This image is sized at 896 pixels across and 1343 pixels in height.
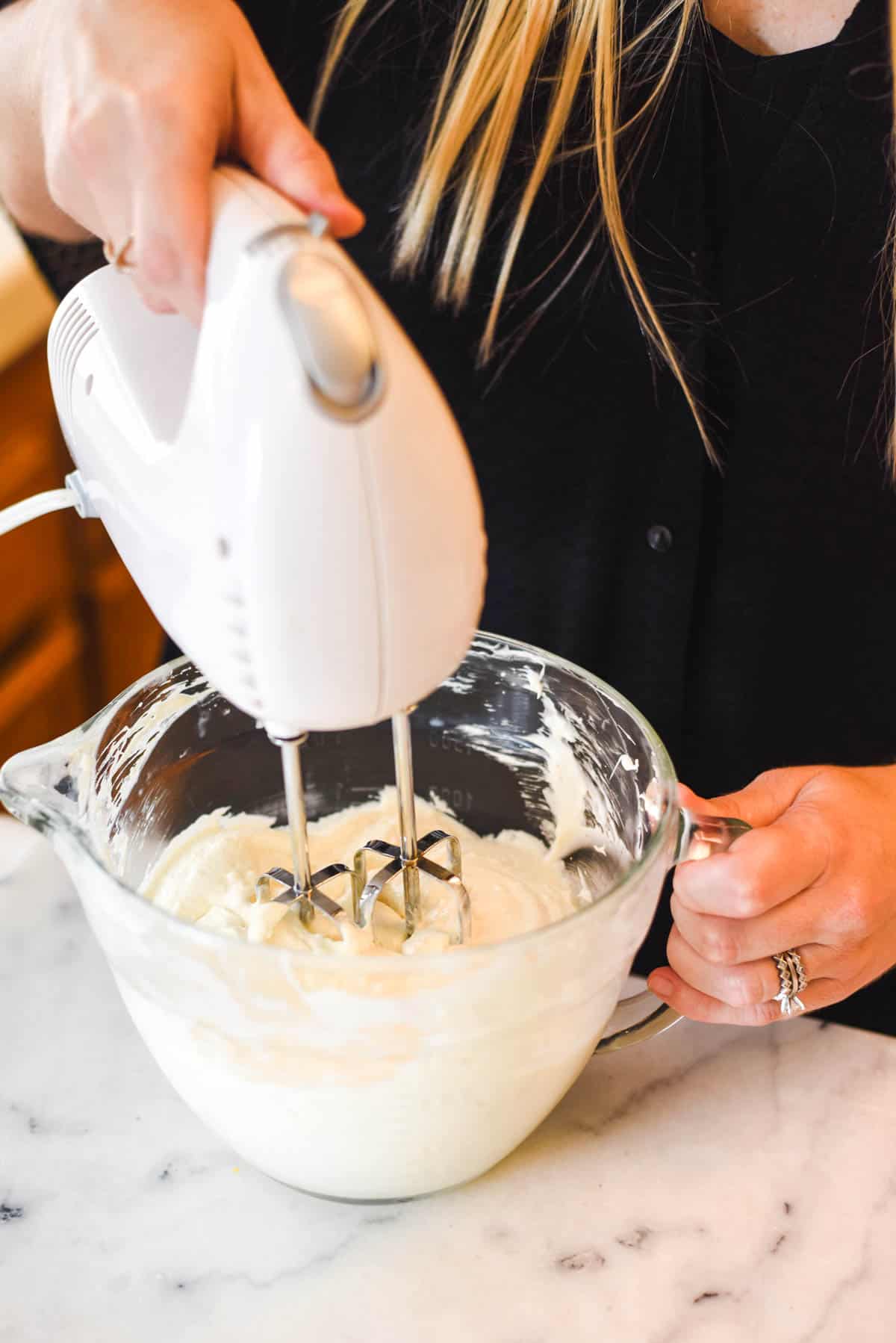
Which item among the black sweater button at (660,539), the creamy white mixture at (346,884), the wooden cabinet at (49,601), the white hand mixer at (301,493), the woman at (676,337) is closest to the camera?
the white hand mixer at (301,493)

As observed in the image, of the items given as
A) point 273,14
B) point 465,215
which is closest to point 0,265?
point 273,14

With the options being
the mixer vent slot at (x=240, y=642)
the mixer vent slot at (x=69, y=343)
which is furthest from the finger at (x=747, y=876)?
the mixer vent slot at (x=69, y=343)

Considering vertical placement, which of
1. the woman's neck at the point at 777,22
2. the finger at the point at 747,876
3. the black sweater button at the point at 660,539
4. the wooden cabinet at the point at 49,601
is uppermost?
the woman's neck at the point at 777,22

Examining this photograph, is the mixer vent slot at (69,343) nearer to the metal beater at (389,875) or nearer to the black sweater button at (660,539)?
the metal beater at (389,875)

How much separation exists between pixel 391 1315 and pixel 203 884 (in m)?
0.25

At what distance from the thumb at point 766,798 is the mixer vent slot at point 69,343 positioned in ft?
1.19

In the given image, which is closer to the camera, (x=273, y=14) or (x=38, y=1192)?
(x=38, y=1192)

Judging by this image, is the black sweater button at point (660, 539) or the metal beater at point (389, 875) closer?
the metal beater at point (389, 875)

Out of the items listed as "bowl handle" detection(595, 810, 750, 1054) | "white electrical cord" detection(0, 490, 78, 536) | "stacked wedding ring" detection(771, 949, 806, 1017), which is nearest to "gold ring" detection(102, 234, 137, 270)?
"white electrical cord" detection(0, 490, 78, 536)

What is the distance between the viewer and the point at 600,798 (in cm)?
71

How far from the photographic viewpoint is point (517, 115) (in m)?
0.80

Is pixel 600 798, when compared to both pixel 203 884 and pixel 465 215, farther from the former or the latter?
pixel 465 215

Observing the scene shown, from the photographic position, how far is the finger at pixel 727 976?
2.02 feet

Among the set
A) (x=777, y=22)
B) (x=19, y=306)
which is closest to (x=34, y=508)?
(x=777, y=22)
